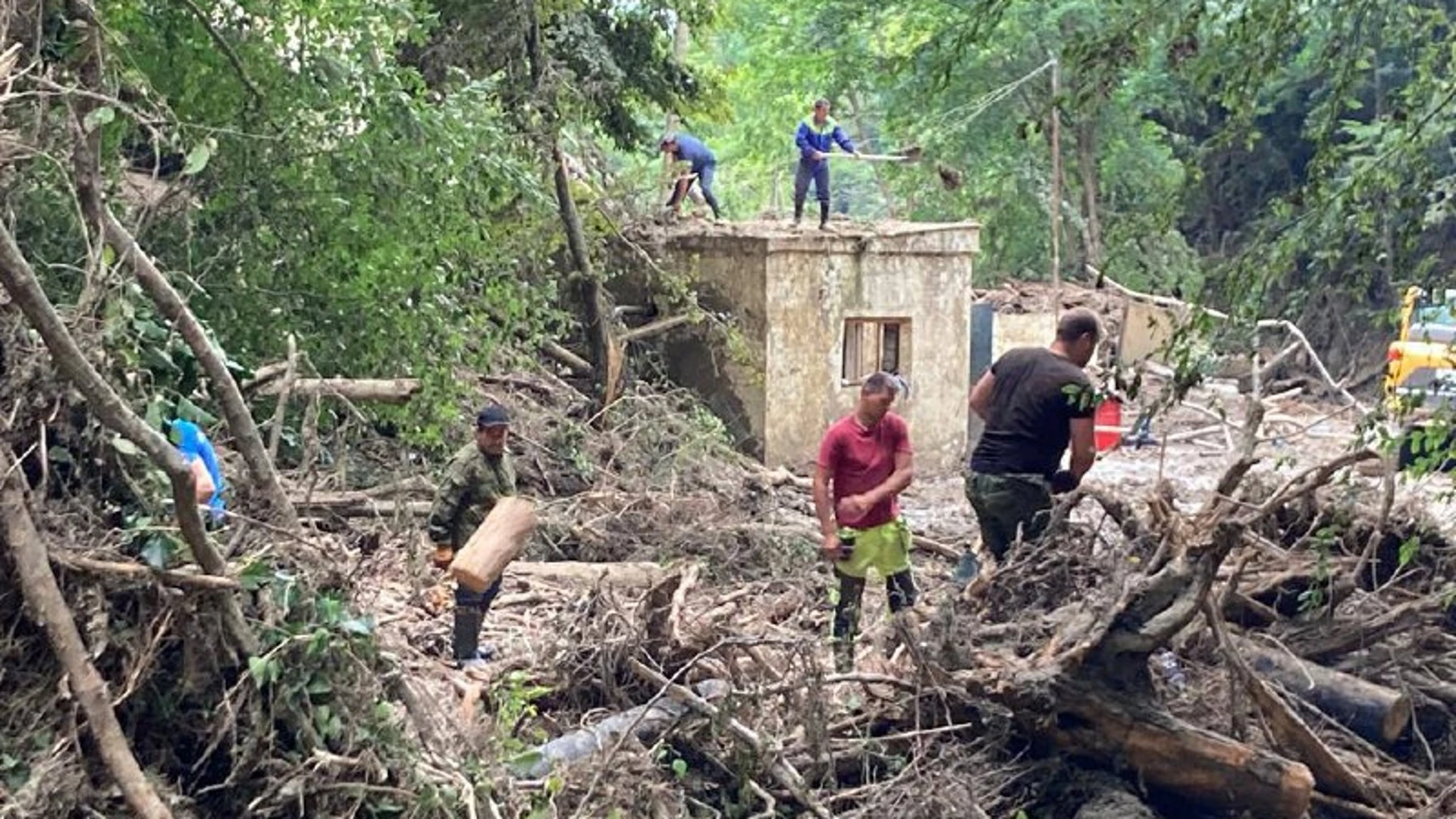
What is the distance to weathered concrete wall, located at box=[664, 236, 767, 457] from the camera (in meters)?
17.8

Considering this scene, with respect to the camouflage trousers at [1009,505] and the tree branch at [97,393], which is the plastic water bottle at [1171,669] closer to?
the camouflage trousers at [1009,505]

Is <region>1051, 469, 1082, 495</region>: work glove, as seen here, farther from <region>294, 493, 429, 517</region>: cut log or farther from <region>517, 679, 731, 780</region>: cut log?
<region>294, 493, 429, 517</region>: cut log

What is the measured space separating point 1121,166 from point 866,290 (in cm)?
1543

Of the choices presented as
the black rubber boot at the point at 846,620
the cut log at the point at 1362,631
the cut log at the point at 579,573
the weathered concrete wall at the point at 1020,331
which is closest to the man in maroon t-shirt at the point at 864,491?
the black rubber boot at the point at 846,620

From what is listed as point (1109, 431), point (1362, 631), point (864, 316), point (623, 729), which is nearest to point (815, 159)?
point (864, 316)

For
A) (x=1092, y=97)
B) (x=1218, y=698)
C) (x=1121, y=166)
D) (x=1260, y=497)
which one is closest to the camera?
(x=1092, y=97)

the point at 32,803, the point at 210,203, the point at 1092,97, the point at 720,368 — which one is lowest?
the point at 720,368

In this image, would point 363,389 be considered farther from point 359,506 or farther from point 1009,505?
point 1009,505

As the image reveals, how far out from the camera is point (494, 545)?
22.9 feet

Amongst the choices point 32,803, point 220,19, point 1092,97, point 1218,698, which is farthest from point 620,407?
point 32,803

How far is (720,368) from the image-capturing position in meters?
18.1

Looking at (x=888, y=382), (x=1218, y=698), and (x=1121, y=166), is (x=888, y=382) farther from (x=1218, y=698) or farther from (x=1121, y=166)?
(x=1121, y=166)

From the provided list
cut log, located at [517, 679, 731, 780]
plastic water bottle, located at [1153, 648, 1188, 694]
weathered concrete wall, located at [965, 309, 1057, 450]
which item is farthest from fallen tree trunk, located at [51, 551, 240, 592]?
weathered concrete wall, located at [965, 309, 1057, 450]

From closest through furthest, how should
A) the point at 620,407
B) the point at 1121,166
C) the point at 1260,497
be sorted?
the point at 1260,497
the point at 620,407
the point at 1121,166
